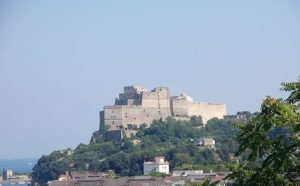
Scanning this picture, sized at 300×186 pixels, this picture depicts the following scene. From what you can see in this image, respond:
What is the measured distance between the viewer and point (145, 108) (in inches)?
3568

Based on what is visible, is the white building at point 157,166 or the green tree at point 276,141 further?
the white building at point 157,166

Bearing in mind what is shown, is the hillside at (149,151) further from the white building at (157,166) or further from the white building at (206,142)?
the white building at (157,166)

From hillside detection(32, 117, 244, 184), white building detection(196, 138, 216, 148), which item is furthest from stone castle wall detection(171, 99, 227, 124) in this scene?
white building detection(196, 138, 216, 148)

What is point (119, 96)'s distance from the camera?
95.2 metres

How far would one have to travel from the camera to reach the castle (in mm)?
89500

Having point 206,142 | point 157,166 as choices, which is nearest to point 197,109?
point 206,142

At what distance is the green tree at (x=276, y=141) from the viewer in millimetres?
16453

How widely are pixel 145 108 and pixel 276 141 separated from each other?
73.6 meters

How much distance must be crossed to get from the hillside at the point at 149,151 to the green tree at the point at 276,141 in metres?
60.6

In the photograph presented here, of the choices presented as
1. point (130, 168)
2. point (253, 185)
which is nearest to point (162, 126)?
point (130, 168)

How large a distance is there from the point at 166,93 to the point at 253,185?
7460cm

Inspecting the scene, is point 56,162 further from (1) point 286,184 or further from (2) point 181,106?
(1) point 286,184

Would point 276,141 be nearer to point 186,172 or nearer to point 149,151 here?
point 186,172

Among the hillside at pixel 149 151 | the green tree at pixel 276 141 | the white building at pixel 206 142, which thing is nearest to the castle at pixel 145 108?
the hillside at pixel 149 151
